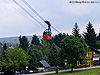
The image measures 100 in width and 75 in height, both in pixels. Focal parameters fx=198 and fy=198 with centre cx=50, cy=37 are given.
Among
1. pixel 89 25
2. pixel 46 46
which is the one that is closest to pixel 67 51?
pixel 89 25

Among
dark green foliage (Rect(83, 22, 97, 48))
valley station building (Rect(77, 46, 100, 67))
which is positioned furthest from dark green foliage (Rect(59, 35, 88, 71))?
dark green foliage (Rect(83, 22, 97, 48))

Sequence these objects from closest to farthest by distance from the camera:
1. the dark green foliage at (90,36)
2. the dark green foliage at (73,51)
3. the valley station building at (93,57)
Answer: the dark green foliage at (73,51) → the valley station building at (93,57) → the dark green foliage at (90,36)

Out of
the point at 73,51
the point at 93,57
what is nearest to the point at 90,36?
the point at 93,57

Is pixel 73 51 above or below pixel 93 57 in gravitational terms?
above

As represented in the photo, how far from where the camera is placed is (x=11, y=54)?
63375mm

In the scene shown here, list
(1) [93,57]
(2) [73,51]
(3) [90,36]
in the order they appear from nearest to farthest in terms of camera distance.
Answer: (2) [73,51] → (1) [93,57] → (3) [90,36]

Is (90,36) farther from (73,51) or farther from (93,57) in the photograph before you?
(73,51)

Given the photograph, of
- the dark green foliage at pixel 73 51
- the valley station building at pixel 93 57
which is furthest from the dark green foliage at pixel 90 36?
the dark green foliage at pixel 73 51

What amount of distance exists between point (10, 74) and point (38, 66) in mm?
13657

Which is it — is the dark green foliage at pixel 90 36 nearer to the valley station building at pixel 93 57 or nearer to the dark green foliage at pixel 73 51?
the valley station building at pixel 93 57

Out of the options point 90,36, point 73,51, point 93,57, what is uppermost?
point 90,36

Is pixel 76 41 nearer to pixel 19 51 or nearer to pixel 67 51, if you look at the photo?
pixel 67 51

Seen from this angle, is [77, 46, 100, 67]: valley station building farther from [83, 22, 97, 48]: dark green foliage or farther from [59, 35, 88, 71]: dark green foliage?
[83, 22, 97, 48]: dark green foliage

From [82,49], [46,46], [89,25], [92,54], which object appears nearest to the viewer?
[82,49]
